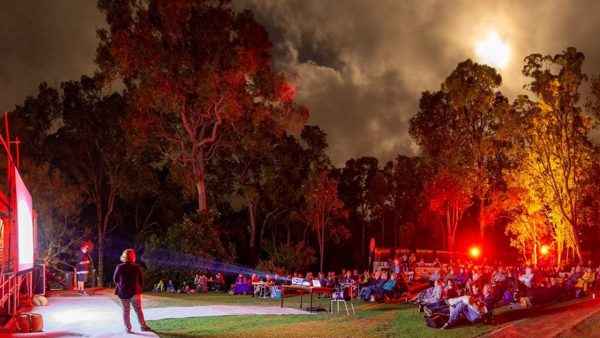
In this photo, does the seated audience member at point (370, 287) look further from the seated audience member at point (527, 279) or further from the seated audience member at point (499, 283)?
the seated audience member at point (527, 279)

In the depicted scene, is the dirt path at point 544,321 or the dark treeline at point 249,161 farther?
the dark treeline at point 249,161

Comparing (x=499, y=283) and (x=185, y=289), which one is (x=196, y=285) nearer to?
(x=185, y=289)

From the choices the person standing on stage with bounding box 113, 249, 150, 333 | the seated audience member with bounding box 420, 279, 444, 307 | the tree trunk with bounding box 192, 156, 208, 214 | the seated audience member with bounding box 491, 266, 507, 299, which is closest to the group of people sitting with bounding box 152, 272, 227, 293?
the tree trunk with bounding box 192, 156, 208, 214

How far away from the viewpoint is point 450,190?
35969 mm

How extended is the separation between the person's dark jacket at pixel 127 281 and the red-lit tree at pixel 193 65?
1688cm

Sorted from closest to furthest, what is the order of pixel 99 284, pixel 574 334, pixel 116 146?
1. pixel 574 334
2. pixel 99 284
3. pixel 116 146

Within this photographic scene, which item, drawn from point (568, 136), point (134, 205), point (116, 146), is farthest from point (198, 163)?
point (568, 136)

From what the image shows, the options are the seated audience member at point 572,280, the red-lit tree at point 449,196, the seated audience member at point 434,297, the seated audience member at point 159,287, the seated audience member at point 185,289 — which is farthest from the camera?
the red-lit tree at point 449,196

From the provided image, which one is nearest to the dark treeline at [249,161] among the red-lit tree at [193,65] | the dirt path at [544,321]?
the red-lit tree at [193,65]

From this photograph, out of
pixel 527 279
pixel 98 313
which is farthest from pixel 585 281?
pixel 98 313

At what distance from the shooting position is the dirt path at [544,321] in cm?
1134

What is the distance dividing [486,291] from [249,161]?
27.1 meters

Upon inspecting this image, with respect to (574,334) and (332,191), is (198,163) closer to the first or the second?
(332,191)

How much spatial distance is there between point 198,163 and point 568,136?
59.1 ft
